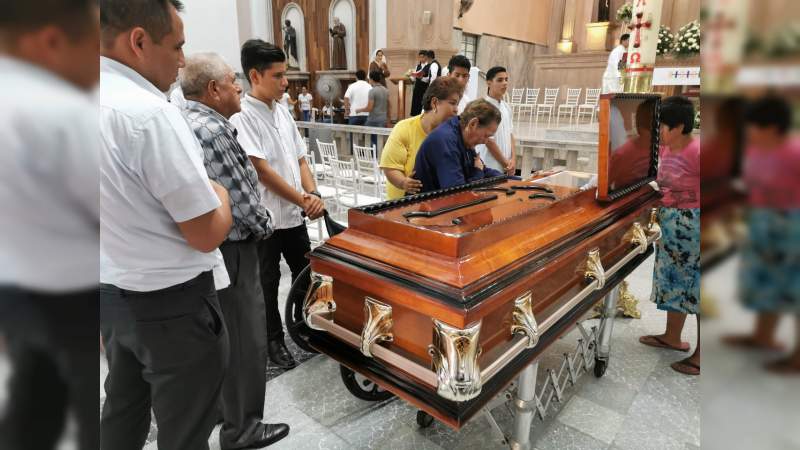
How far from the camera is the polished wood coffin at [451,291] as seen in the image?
119 centimetres

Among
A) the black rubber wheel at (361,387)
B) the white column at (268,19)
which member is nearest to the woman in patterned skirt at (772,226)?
the black rubber wheel at (361,387)

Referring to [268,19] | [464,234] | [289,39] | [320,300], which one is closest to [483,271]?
[464,234]

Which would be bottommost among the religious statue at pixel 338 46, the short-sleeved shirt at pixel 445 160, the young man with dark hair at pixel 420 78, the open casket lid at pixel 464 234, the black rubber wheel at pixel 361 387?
the black rubber wheel at pixel 361 387

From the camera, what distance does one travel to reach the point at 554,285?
1606 mm

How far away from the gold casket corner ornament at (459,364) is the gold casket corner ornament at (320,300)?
18.9 inches

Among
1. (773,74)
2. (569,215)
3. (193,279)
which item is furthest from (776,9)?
(569,215)

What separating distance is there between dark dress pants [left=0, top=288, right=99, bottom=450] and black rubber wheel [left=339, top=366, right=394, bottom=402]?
2.02 m

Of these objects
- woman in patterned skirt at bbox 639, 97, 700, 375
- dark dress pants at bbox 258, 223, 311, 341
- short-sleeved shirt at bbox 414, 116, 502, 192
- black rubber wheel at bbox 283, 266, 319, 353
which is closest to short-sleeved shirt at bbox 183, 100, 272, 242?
black rubber wheel at bbox 283, 266, 319, 353

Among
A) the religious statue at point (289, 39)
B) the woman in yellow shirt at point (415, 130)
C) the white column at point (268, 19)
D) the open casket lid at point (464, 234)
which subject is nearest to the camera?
the open casket lid at point (464, 234)

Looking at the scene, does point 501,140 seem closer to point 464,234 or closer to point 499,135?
point 499,135

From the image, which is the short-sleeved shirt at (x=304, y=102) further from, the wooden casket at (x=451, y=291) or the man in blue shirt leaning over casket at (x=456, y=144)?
the wooden casket at (x=451, y=291)

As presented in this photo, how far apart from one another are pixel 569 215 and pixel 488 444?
3.47 feet

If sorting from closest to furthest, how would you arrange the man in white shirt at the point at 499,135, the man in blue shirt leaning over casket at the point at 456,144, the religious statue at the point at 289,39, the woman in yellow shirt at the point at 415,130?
the man in blue shirt leaning over casket at the point at 456,144
the woman in yellow shirt at the point at 415,130
the man in white shirt at the point at 499,135
the religious statue at the point at 289,39

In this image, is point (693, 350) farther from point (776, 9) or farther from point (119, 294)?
point (776, 9)
